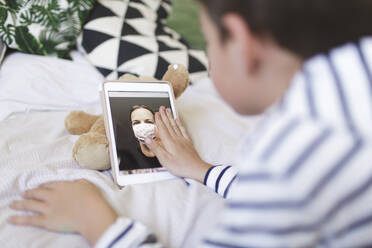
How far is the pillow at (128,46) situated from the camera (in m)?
0.99

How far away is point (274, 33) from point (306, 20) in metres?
0.03

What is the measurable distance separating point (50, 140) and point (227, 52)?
529mm

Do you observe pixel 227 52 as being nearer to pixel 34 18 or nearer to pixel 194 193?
pixel 194 193

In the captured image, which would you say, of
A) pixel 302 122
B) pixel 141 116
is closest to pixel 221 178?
pixel 141 116

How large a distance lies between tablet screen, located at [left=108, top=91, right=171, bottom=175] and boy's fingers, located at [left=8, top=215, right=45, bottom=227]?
0.17 meters

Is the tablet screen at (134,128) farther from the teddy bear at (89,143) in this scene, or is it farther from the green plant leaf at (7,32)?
the green plant leaf at (7,32)

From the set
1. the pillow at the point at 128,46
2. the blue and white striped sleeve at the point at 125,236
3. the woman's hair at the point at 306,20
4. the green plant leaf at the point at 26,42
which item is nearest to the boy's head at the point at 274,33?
the woman's hair at the point at 306,20

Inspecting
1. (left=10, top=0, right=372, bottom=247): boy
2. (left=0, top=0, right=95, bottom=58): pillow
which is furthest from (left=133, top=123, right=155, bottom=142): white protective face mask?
(left=0, top=0, right=95, bottom=58): pillow

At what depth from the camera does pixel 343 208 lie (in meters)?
0.35

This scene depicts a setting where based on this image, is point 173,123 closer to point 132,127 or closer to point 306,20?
point 132,127

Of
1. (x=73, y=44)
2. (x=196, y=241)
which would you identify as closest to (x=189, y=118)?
(x=196, y=241)

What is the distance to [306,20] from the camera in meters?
0.35

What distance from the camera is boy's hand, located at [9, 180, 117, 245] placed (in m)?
0.50

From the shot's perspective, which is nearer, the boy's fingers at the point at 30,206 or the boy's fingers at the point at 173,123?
the boy's fingers at the point at 30,206
